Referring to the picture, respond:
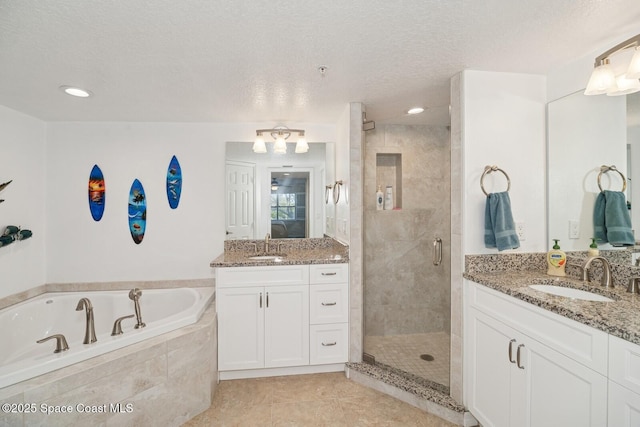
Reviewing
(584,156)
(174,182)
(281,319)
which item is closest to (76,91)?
(174,182)

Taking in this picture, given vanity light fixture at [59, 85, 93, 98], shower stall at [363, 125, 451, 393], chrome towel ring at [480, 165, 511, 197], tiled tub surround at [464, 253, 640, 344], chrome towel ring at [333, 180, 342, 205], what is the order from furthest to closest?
chrome towel ring at [333, 180, 342, 205] < shower stall at [363, 125, 451, 393] < vanity light fixture at [59, 85, 93, 98] < chrome towel ring at [480, 165, 511, 197] < tiled tub surround at [464, 253, 640, 344]

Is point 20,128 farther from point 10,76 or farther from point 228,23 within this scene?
point 228,23

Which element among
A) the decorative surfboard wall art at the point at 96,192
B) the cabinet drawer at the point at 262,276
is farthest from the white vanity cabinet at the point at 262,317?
the decorative surfboard wall art at the point at 96,192

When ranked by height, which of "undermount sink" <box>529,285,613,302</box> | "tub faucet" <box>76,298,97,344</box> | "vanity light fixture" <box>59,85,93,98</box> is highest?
"vanity light fixture" <box>59,85,93,98</box>

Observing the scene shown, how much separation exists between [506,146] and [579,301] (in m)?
1.02

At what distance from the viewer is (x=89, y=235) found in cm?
284

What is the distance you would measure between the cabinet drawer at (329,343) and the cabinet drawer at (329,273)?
1.23 feet

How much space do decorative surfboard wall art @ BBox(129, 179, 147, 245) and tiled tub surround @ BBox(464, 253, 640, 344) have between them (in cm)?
289

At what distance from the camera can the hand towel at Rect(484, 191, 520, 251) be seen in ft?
5.72

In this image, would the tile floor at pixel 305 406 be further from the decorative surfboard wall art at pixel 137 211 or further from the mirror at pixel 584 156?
the decorative surfboard wall art at pixel 137 211

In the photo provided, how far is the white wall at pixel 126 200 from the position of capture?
2.81 meters

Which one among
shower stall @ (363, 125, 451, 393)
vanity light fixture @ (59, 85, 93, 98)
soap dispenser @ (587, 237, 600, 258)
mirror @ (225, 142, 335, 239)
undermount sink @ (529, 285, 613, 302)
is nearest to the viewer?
undermount sink @ (529, 285, 613, 302)

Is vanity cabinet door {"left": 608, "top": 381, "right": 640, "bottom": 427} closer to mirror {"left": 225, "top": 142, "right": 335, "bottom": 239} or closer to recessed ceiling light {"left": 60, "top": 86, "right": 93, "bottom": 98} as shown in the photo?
mirror {"left": 225, "top": 142, "right": 335, "bottom": 239}

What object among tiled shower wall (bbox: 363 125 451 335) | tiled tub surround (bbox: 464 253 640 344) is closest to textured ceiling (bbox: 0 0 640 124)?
tiled shower wall (bbox: 363 125 451 335)
